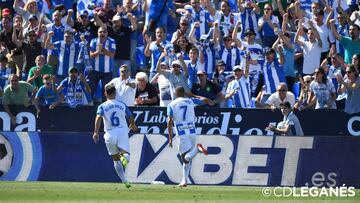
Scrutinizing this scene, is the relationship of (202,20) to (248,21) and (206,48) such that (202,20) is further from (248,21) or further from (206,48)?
(248,21)

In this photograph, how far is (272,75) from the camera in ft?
81.5

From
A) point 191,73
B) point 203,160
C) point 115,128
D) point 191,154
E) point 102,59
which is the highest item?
point 102,59

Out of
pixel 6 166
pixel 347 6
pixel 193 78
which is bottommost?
pixel 6 166

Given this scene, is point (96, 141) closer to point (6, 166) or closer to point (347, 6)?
point (6, 166)

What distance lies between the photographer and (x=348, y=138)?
72.3 feet

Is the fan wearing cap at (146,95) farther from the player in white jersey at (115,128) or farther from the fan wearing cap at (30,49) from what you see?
the player in white jersey at (115,128)

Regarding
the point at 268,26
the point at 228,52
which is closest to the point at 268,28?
the point at 268,26

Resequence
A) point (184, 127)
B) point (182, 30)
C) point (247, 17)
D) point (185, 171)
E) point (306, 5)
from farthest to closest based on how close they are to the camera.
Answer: point (306, 5) → point (247, 17) → point (182, 30) → point (184, 127) → point (185, 171)

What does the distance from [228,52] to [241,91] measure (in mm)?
1222

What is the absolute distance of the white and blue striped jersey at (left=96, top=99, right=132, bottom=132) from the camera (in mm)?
20594

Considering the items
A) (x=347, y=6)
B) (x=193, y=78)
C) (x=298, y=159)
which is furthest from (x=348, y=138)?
(x=347, y=6)

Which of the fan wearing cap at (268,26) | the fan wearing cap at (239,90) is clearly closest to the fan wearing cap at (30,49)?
the fan wearing cap at (239,90)

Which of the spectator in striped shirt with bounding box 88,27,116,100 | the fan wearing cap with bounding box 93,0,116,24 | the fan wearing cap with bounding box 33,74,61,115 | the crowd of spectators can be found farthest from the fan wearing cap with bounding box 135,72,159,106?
the fan wearing cap with bounding box 93,0,116,24

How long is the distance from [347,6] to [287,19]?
5.80ft
